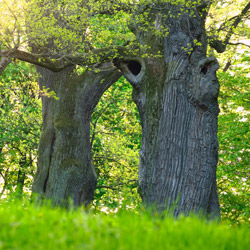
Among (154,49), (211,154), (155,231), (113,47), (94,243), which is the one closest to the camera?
(94,243)

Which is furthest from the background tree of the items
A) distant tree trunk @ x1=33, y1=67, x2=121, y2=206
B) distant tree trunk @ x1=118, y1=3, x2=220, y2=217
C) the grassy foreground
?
the grassy foreground

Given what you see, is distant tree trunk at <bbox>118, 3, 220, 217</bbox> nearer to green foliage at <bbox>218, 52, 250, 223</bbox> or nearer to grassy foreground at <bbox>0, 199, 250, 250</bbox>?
grassy foreground at <bbox>0, 199, 250, 250</bbox>

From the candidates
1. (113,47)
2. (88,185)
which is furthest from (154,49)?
(88,185)

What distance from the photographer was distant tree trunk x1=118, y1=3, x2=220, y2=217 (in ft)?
22.7

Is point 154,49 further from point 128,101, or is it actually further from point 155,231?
point 128,101

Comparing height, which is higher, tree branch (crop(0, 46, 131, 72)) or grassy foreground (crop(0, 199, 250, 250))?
tree branch (crop(0, 46, 131, 72))

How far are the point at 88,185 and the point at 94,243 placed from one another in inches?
321

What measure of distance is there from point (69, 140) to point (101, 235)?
7447mm

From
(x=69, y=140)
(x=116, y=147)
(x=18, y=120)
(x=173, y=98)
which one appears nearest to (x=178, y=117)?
(x=173, y=98)

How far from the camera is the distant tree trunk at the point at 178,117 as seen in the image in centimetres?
693

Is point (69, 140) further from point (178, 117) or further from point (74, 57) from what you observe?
point (178, 117)

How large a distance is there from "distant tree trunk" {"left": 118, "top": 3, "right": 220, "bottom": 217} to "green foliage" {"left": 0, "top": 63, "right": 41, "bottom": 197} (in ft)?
23.7

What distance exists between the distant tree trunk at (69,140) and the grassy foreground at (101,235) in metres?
6.62

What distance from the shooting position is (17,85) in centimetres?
1936
